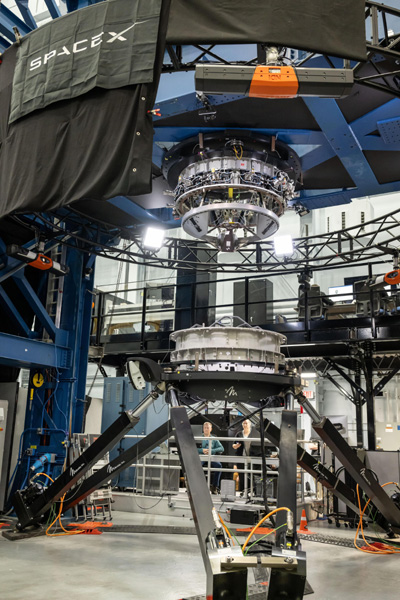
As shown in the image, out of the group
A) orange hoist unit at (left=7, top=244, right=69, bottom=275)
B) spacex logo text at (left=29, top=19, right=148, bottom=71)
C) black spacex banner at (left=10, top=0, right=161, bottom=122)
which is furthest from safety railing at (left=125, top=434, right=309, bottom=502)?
spacex logo text at (left=29, top=19, right=148, bottom=71)

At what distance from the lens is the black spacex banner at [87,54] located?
5945mm

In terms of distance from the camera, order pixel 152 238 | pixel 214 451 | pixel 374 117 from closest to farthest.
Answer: pixel 374 117 → pixel 152 238 → pixel 214 451

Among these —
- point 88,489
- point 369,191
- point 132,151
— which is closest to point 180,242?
point 369,191

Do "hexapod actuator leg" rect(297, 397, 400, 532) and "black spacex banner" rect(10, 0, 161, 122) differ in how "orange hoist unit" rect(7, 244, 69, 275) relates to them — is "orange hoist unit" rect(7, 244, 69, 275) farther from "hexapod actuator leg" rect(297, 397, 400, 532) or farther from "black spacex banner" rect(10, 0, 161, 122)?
"hexapod actuator leg" rect(297, 397, 400, 532)

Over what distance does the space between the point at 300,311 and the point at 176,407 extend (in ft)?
40.3

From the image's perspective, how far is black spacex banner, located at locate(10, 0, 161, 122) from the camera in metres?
5.95

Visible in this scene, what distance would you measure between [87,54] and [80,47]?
0.21m

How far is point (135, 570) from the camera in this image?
669 cm

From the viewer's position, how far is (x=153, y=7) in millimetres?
5957

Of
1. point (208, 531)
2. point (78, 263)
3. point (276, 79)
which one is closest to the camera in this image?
point (208, 531)

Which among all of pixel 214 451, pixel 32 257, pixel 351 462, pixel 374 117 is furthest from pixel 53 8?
pixel 214 451

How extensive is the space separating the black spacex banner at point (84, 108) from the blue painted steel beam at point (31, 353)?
4.35 meters

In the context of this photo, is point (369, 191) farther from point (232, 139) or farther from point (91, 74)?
point (91, 74)

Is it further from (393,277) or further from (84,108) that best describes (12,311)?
(393,277)
